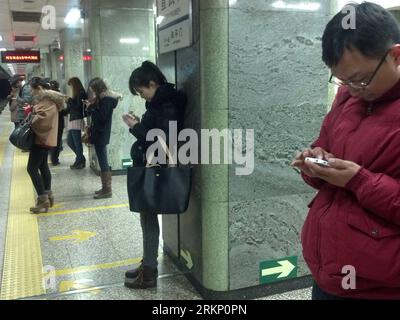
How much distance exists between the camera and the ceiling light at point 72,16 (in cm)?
988

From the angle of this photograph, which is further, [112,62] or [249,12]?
[112,62]

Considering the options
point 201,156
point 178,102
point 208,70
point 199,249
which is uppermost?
point 208,70

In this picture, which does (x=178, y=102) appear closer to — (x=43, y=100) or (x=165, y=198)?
(x=165, y=198)

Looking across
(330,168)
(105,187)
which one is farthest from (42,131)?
(330,168)

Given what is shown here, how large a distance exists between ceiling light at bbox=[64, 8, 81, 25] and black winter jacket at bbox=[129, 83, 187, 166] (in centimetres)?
793

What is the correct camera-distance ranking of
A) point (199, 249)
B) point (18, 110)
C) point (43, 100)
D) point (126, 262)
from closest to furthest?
1. point (199, 249)
2. point (126, 262)
3. point (43, 100)
4. point (18, 110)

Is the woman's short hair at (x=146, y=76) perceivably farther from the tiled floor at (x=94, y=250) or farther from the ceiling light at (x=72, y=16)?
the ceiling light at (x=72, y=16)

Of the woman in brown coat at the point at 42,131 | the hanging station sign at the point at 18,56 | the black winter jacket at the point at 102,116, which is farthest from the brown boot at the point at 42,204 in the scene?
the hanging station sign at the point at 18,56

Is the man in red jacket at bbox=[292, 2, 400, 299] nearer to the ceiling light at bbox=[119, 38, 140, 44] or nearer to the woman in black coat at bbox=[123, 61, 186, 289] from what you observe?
the woman in black coat at bbox=[123, 61, 186, 289]

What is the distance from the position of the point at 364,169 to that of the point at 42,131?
3.97 metres

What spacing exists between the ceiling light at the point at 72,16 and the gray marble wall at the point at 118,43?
12.2ft

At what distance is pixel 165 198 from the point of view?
2561mm
